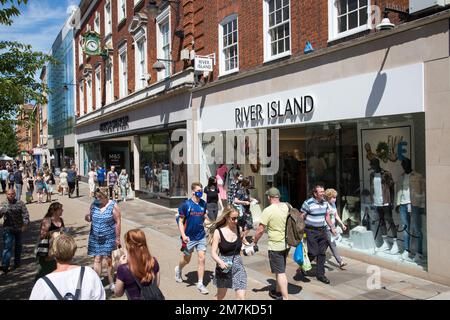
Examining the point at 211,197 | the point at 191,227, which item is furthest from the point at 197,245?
the point at 211,197

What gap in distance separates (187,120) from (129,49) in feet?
27.5

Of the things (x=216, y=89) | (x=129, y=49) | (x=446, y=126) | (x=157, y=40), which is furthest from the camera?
(x=129, y=49)

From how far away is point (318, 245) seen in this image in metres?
6.99

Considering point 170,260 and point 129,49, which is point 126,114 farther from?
point 170,260

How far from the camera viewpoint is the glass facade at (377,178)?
780 cm

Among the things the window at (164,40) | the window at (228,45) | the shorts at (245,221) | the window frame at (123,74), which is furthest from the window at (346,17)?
the window frame at (123,74)

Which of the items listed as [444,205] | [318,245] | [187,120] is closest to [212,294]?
[318,245]

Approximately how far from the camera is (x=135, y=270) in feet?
12.3

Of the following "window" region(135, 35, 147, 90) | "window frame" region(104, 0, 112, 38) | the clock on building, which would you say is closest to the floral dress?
"window" region(135, 35, 147, 90)

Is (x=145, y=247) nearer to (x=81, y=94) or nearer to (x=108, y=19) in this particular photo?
(x=108, y=19)

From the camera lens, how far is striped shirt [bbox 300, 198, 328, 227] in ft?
23.0

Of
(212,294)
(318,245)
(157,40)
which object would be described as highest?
(157,40)

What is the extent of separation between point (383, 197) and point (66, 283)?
7.14 m

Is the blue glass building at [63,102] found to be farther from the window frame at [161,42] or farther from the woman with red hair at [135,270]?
the woman with red hair at [135,270]
